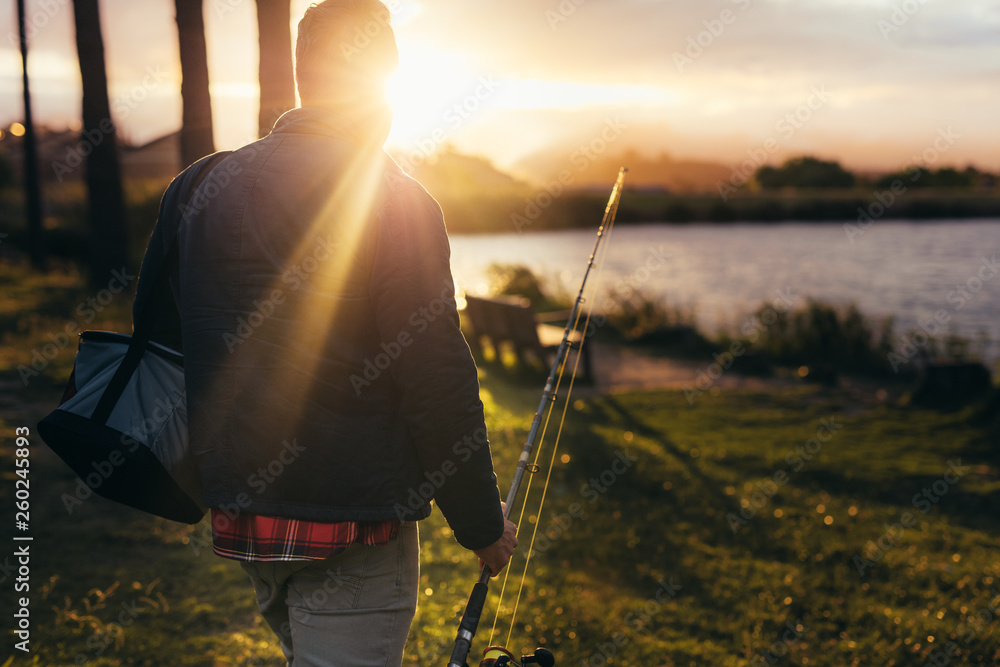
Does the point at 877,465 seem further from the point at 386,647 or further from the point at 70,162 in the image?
the point at 70,162

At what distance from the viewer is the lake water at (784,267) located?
1756 centimetres

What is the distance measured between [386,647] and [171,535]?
3438 millimetres

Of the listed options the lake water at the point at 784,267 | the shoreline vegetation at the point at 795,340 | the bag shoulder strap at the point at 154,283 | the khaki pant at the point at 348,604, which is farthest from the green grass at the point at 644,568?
the lake water at the point at 784,267

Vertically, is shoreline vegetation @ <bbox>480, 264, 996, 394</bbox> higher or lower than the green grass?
lower

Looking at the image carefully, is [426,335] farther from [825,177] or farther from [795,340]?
[825,177]

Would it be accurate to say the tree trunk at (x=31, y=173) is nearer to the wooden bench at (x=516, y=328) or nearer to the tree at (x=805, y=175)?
the wooden bench at (x=516, y=328)

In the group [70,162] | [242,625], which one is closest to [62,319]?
[70,162]

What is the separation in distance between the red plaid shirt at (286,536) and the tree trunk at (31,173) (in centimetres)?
1999

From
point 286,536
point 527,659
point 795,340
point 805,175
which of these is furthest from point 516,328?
point 805,175

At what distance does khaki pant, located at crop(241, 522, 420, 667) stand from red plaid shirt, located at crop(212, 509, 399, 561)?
0.18 ft

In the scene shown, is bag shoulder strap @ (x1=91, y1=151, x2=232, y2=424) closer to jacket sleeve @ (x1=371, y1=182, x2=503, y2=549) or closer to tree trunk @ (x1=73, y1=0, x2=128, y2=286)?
jacket sleeve @ (x1=371, y1=182, x2=503, y2=549)

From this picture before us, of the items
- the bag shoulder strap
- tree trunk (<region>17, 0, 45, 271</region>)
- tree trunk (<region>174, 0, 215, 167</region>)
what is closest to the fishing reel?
the bag shoulder strap

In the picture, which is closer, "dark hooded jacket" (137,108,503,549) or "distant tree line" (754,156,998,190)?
"dark hooded jacket" (137,108,503,549)

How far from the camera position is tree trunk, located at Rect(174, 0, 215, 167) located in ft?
17.0
